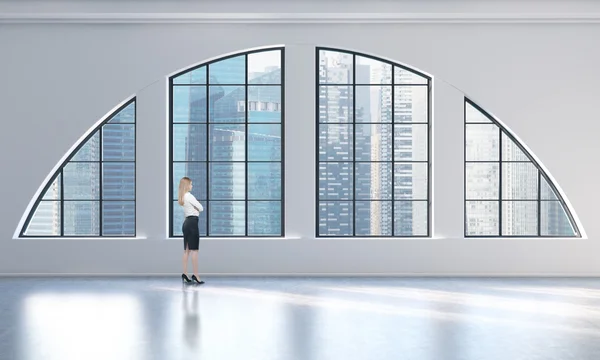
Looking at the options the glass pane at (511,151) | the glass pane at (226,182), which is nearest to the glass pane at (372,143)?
the glass pane at (511,151)

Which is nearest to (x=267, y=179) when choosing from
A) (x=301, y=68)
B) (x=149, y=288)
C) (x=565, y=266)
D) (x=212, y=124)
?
(x=212, y=124)

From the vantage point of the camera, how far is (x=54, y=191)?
11672mm

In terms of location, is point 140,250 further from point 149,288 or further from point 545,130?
point 545,130

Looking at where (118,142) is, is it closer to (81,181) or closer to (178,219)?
(81,181)

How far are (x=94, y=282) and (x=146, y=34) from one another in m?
4.72

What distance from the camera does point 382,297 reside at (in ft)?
30.4

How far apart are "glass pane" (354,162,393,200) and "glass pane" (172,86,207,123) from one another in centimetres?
326

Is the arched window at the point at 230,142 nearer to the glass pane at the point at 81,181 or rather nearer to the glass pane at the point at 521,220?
the glass pane at the point at 81,181

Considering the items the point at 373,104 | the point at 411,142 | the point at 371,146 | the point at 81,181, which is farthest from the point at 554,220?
the point at 81,181

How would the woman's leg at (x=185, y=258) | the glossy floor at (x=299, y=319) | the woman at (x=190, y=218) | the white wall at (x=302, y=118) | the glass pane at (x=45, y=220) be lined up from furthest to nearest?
the glass pane at (x=45, y=220) → the white wall at (x=302, y=118) → the woman's leg at (x=185, y=258) → the woman at (x=190, y=218) → the glossy floor at (x=299, y=319)

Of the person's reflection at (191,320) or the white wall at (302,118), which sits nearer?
the person's reflection at (191,320)

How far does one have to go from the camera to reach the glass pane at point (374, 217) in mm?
11734

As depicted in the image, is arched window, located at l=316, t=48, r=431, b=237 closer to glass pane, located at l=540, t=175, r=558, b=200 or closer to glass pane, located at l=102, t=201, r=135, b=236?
glass pane, located at l=540, t=175, r=558, b=200

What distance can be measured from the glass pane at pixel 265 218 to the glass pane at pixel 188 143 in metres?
1.44
